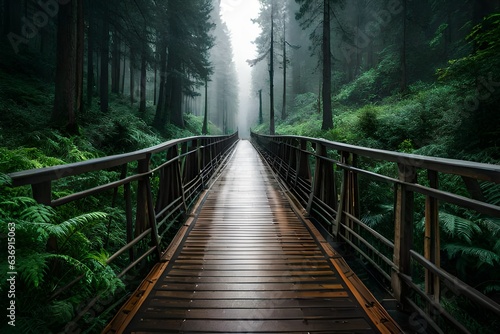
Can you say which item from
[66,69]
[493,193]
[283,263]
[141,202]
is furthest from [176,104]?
[493,193]

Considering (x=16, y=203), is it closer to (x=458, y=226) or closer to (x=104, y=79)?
(x=458, y=226)

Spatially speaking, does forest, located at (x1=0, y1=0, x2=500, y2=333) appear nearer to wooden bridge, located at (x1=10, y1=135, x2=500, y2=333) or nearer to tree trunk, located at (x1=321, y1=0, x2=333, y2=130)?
tree trunk, located at (x1=321, y1=0, x2=333, y2=130)

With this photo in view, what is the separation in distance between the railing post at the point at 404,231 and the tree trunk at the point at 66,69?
28.3ft

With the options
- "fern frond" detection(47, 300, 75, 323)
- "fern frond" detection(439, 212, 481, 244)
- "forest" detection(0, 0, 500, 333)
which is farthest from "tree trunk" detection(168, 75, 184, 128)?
"fern frond" detection(47, 300, 75, 323)

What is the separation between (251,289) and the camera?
9.08 feet

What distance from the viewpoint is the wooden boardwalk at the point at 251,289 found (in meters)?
2.23

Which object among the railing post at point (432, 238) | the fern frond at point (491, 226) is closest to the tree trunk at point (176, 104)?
the fern frond at point (491, 226)

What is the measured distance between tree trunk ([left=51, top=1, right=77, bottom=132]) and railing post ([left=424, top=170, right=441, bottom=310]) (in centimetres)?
887

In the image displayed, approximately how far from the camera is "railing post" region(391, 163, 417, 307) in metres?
2.34

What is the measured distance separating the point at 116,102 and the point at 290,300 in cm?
2611

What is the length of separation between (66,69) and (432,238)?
31.9ft

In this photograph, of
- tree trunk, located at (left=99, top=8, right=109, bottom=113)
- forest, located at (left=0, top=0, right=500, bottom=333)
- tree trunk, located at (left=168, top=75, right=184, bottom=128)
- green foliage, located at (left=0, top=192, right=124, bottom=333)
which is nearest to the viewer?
green foliage, located at (left=0, top=192, right=124, bottom=333)

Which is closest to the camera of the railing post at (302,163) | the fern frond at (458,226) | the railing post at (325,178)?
the fern frond at (458,226)

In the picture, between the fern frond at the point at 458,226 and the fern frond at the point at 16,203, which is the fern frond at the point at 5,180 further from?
the fern frond at the point at 458,226
